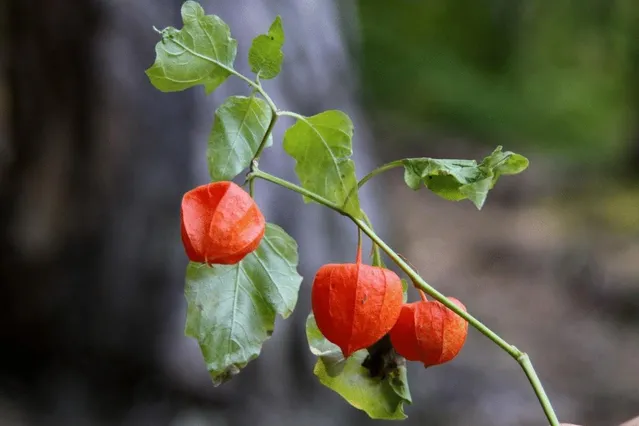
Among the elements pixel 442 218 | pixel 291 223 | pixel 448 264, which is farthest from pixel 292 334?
pixel 442 218

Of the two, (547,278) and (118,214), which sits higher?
(118,214)

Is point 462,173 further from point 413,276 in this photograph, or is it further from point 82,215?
point 82,215

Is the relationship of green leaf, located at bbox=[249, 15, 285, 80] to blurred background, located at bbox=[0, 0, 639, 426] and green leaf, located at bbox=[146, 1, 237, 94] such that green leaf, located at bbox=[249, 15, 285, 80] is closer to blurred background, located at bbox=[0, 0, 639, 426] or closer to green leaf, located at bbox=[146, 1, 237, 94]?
green leaf, located at bbox=[146, 1, 237, 94]

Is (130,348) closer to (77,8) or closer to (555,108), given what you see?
(77,8)

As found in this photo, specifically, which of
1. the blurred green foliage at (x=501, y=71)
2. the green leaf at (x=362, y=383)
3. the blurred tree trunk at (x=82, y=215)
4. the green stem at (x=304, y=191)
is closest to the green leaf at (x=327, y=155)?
the green stem at (x=304, y=191)

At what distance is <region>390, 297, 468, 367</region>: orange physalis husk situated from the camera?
403mm

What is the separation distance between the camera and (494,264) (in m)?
3.51

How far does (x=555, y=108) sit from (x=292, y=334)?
3.47 m

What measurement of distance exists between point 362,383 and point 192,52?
0.73 ft

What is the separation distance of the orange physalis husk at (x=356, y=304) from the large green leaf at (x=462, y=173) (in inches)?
2.2

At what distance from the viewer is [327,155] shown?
1.30ft

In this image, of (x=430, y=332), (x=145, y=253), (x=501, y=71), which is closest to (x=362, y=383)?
(x=430, y=332)

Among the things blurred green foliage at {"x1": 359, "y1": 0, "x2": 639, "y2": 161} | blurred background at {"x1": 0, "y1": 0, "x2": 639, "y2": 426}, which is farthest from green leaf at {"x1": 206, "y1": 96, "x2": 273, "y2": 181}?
blurred green foliage at {"x1": 359, "y1": 0, "x2": 639, "y2": 161}

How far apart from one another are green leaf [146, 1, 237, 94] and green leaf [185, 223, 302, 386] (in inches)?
3.9
